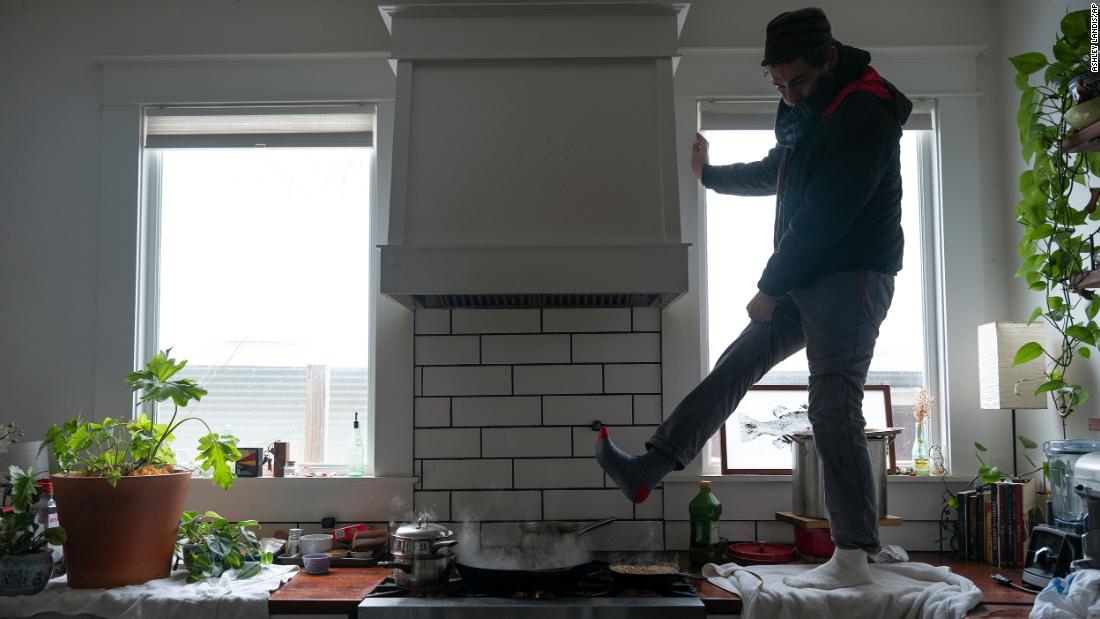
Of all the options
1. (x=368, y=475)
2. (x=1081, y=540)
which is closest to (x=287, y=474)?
(x=368, y=475)

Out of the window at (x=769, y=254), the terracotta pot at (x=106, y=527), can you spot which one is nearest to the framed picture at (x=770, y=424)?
the window at (x=769, y=254)

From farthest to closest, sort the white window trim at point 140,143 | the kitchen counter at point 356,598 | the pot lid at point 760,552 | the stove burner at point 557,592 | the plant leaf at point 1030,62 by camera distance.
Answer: the white window trim at point 140,143, the pot lid at point 760,552, the plant leaf at point 1030,62, the stove burner at point 557,592, the kitchen counter at point 356,598

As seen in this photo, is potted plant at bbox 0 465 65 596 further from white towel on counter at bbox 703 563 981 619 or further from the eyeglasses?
the eyeglasses

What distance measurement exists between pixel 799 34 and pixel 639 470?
1.09 meters

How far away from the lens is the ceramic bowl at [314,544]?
8.07 feet

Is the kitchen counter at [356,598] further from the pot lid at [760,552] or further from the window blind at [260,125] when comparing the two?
the window blind at [260,125]

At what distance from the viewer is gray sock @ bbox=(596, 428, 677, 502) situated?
2.18 meters

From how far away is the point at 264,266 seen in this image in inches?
114

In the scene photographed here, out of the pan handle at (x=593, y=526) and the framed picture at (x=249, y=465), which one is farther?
the framed picture at (x=249, y=465)

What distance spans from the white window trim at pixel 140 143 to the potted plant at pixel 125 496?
54cm

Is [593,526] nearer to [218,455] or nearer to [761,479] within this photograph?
[761,479]

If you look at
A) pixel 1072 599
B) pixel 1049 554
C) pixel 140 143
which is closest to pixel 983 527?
pixel 1049 554

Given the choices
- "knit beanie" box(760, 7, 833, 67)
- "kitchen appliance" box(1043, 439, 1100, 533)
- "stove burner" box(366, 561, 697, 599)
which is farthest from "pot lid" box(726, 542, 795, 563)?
"knit beanie" box(760, 7, 833, 67)

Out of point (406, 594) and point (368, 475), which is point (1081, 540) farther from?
point (368, 475)
